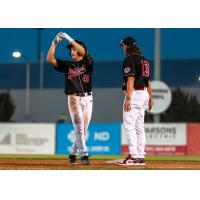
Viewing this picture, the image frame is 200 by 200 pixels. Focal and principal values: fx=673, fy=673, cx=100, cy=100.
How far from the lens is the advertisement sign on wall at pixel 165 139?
87.4 feet

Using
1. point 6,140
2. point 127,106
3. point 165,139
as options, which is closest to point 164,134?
point 165,139

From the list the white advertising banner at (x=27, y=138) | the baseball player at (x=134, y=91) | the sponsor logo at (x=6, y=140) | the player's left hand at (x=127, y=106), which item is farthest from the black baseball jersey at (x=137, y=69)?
the sponsor logo at (x=6, y=140)

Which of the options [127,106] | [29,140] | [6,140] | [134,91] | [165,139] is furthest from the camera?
[6,140]

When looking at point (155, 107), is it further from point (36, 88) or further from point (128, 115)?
point (36, 88)

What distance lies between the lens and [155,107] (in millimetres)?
24562

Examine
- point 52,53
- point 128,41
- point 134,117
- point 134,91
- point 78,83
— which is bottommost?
point 134,117

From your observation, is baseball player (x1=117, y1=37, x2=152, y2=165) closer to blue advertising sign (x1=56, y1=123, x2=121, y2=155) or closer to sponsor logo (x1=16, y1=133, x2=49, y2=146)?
blue advertising sign (x1=56, y1=123, x2=121, y2=155)

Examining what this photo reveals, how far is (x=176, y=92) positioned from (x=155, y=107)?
1108 cm

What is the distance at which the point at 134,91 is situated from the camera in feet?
38.0

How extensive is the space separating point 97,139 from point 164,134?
2.69 metres

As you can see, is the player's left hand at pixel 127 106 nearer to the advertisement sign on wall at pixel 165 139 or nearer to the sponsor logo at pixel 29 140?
the advertisement sign on wall at pixel 165 139

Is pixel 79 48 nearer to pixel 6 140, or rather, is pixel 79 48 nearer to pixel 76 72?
pixel 76 72

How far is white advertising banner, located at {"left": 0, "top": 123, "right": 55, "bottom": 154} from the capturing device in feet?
90.7

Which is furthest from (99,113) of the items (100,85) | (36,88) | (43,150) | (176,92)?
(43,150)
